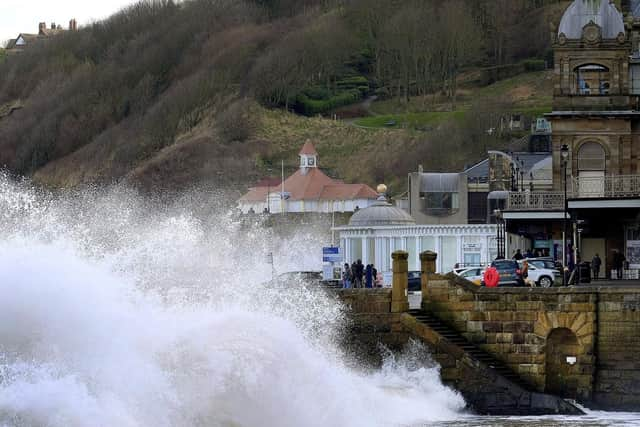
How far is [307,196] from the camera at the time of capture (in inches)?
6747

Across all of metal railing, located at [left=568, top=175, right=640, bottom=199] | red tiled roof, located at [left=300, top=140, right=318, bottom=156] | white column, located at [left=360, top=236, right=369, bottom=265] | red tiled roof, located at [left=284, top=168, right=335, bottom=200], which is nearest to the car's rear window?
metal railing, located at [left=568, top=175, right=640, bottom=199]

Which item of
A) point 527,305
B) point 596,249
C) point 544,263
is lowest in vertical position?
point 527,305

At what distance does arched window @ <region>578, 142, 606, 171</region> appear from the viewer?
6088cm

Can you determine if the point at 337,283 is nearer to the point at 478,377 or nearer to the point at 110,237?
the point at 478,377

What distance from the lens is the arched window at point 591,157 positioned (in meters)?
60.9

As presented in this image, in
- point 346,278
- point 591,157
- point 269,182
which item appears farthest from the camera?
point 269,182

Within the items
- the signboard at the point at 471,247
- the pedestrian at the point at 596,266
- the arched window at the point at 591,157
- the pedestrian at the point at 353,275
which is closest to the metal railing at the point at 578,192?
the arched window at the point at 591,157

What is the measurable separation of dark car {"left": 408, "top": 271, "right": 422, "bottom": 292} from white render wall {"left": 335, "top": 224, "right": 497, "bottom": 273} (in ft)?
25.7

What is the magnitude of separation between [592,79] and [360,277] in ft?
32.8

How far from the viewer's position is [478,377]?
46.8 metres

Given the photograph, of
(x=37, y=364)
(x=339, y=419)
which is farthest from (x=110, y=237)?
(x=37, y=364)

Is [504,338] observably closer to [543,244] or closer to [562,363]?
[562,363]

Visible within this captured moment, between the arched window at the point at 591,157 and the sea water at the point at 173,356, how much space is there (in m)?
13.1

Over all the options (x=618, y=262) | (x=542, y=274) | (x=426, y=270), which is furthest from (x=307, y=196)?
(x=426, y=270)
